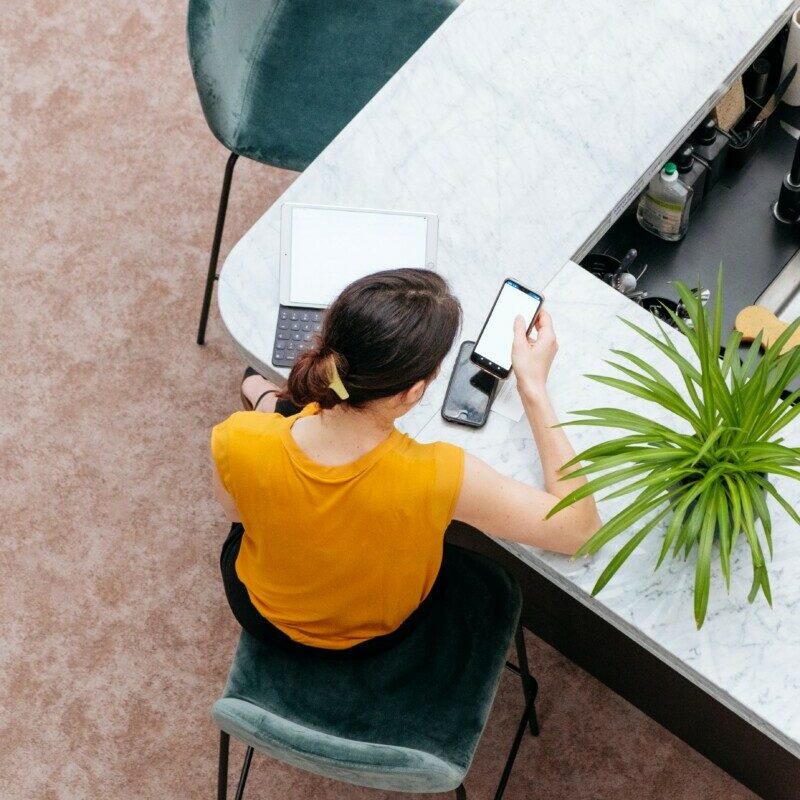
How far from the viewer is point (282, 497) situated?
1613 mm

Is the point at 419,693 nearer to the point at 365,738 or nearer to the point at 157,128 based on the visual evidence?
the point at 365,738

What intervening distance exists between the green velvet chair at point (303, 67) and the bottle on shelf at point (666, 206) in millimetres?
693

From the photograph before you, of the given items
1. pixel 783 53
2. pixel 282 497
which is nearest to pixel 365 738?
pixel 282 497

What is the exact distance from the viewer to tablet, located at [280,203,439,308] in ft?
6.33

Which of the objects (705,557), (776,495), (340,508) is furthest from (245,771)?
(776,495)

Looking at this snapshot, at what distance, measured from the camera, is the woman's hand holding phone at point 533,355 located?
177cm

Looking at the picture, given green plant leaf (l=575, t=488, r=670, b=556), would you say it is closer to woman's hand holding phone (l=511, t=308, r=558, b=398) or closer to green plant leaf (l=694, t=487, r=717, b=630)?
green plant leaf (l=694, t=487, r=717, b=630)

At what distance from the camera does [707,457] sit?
1.55 meters

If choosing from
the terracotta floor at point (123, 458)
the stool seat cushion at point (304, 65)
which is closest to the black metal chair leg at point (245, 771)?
the terracotta floor at point (123, 458)

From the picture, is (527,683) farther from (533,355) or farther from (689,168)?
(689,168)

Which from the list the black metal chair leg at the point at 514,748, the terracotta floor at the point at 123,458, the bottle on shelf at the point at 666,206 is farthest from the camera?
the terracotta floor at the point at 123,458

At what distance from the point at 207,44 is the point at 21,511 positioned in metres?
1.21

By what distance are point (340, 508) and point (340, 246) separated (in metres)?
0.55

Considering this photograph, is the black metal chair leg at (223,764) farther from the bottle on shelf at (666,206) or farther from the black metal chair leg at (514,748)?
the bottle on shelf at (666,206)
